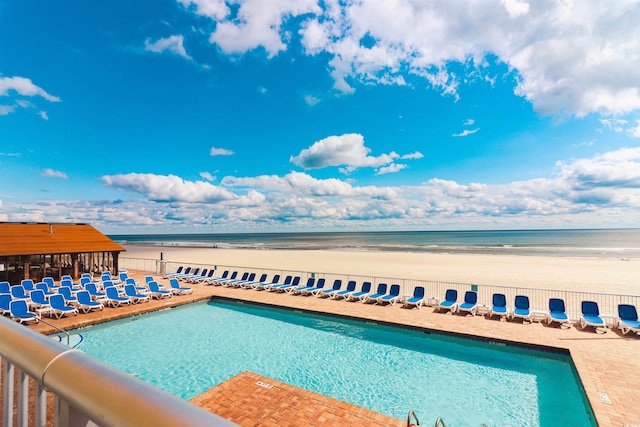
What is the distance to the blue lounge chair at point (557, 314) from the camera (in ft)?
40.7

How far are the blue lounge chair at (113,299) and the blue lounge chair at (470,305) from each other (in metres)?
14.3

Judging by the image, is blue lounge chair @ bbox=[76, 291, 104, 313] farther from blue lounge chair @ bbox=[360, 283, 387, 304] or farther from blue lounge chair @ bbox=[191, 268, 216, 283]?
blue lounge chair @ bbox=[360, 283, 387, 304]

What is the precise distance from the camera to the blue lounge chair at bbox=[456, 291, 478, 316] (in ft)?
46.3

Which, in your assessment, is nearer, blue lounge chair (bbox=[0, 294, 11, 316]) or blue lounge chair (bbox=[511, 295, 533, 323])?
blue lounge chair (bbox=[0, 294, 11, 316])

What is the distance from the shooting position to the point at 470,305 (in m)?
14.3

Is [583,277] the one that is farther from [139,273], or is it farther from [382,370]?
[139,273]

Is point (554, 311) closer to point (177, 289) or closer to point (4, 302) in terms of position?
point (177, 289)

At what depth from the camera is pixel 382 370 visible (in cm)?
965

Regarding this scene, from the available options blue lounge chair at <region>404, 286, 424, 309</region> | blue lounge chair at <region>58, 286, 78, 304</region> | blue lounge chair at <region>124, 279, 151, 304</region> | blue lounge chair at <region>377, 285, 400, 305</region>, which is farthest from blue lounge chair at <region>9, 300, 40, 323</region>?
blue lounge chair at <region>404, 286, 424, 309</region>

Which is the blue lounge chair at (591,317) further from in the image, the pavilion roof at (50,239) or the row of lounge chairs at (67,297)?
the pavilion roof at (50,239)

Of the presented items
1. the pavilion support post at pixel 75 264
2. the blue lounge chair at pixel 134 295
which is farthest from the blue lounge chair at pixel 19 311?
the pavilion support post at pixel 75 264

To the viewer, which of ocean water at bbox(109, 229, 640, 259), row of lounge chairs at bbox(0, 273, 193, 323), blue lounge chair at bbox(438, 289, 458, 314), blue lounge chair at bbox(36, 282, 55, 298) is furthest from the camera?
ocean water at bbox(109, 229, 640, 259)

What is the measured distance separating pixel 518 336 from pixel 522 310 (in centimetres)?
245

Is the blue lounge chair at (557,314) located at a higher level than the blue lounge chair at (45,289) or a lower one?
lower
